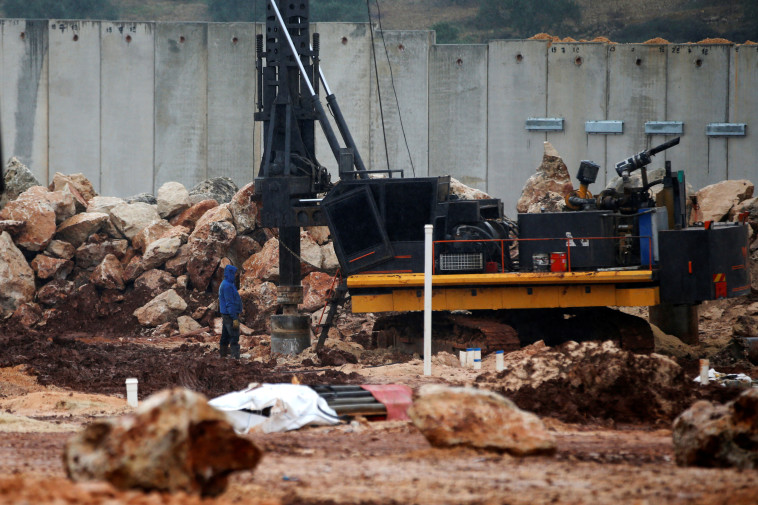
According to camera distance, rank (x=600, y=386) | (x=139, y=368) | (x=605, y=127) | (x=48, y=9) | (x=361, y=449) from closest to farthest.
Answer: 1. (x=361, y=449)
2. (x=600, y=386)
3. (x=139, y=368)
4. (x=605, y=127)
5. (x=48, y=9)

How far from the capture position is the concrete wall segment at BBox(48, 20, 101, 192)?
30609mm

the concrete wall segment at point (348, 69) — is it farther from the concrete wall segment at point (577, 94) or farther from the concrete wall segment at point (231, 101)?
the concrete wall segment at point (577, 94)

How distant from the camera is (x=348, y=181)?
14180 millimetres

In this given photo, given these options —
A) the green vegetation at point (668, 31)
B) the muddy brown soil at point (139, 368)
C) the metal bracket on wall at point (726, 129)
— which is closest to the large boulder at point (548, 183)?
the metal bracket on wall at point (726, 129)

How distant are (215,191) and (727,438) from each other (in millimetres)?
19369

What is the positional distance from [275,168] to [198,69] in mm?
16980

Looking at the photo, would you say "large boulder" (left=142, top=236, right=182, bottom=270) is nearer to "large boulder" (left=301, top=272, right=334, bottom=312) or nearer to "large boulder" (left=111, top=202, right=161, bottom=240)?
"large boulder" (left=111, top=202, right=161, bottom=240)

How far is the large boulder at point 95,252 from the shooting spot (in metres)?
20.3

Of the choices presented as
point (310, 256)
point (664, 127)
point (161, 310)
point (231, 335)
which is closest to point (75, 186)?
point (161, 310)

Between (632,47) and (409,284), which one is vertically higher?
(632,47)

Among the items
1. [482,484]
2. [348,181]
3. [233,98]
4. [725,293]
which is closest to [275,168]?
[348,181]

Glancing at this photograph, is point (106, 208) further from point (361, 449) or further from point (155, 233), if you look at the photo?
point (361, 449)

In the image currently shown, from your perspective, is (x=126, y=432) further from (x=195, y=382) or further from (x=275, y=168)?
(x=275, y=168)

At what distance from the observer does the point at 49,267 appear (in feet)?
65.1
